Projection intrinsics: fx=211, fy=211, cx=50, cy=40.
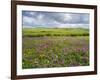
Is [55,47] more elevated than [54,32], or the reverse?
[54,32]

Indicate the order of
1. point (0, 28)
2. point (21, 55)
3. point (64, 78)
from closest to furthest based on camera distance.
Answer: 1. point (0, 28)
2. point (21, 55)
3. point (64, 78)

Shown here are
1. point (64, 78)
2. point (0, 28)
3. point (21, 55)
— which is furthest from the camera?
point (64, 78)

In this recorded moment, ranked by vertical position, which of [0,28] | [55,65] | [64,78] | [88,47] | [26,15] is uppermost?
[26,15]

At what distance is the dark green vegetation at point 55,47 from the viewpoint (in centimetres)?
215

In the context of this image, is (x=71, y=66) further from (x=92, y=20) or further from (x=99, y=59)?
(x=92, y=20)

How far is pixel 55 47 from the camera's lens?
223cm

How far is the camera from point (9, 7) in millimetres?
2029

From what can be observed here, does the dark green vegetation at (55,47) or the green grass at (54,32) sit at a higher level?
the green grass at (54,32)

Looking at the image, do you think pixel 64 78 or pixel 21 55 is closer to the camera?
pixel 21 55

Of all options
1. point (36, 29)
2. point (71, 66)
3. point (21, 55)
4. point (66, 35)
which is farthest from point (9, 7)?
point (71, 66)

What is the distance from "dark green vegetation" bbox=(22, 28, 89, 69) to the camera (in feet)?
7.05

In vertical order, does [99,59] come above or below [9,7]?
below

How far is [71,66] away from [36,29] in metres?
0.55

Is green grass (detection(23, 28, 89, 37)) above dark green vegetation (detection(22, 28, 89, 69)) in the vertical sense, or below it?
above
